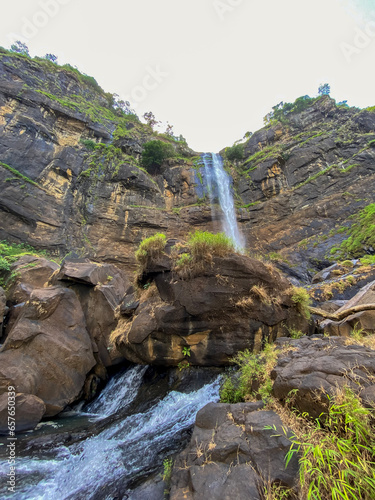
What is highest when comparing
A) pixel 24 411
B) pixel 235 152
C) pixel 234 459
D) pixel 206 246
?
pixel 235 152

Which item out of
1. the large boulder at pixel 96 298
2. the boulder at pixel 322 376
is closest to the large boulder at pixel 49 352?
the large boulder at pixel 96 298

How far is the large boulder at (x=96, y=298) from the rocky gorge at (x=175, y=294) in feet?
0.22

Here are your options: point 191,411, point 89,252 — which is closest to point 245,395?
point 191,411

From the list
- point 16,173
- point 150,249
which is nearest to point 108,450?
point 150,249

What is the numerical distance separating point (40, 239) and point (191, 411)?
1906 cm

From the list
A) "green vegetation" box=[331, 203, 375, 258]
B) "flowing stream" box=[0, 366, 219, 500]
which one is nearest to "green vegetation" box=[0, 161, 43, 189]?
"flowing stream" box=[0, 366, 219, 500]

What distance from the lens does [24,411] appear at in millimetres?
6395

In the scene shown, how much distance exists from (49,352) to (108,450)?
4.22 meters

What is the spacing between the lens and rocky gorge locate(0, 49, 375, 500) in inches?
126

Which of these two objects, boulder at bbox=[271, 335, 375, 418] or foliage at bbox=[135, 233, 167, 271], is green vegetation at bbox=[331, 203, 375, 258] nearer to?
foliage at bbox=[135, 233, 167, 271]

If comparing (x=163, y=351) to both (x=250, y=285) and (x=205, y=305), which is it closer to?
(x=205, y=305)

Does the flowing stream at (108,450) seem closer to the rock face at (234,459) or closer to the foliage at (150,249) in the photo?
the rock face at (234,459)

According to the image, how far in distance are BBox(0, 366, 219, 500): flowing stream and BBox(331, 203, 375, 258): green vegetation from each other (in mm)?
17179

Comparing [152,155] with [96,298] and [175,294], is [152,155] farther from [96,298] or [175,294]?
[175,294]
